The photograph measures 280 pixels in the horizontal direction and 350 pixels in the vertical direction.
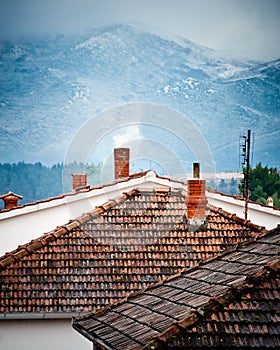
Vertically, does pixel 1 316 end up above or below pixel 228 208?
below

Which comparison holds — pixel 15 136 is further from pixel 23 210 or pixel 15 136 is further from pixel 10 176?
pixel 23 210

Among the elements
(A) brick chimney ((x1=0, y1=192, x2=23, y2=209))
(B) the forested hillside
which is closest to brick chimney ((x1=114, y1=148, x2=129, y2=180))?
(A) brick chimney ((x1=0, y1=192, x2=23, y2=209))

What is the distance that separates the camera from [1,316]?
1375 centimetres

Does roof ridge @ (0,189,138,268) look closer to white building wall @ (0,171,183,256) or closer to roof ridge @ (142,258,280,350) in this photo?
white building wall @ (0,171,183,256)

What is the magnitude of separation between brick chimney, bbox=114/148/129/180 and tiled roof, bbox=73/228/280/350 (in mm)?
14721

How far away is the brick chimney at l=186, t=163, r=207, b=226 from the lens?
51.0 ft

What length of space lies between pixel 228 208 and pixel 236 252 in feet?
35.6

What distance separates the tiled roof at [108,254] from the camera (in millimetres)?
13977

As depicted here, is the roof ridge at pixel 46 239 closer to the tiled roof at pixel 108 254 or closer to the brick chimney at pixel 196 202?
the tiled roof at pixel 108 254

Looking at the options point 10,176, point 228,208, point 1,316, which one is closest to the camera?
point 1,316

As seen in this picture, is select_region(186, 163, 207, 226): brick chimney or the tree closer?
select_region(186, 163, 207, 226): brick chimney

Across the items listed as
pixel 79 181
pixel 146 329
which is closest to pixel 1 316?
pixel 146 329

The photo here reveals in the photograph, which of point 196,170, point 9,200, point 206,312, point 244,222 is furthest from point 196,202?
point 9,200

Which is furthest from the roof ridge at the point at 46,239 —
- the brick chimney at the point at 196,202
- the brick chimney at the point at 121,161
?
the brick chimney at the point at 121,161
